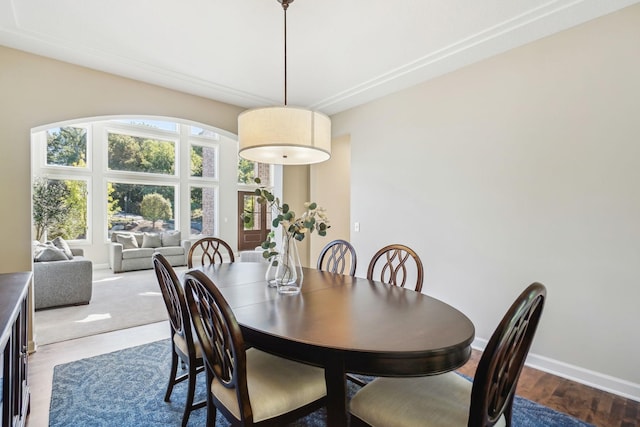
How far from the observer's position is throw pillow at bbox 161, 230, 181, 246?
763 centimetres

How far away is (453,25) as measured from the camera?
7.81 feet

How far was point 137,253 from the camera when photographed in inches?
270

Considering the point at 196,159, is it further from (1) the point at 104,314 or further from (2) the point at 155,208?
(1) the point at 104,314

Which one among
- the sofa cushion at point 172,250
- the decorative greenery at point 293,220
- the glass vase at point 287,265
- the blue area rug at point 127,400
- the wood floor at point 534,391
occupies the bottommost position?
the wood floor at point 534,391

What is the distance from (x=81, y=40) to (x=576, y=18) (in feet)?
12.4

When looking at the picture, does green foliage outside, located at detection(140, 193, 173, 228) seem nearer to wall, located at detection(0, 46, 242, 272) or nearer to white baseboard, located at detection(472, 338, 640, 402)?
wall, located at detection(0, 46, 242, 272)

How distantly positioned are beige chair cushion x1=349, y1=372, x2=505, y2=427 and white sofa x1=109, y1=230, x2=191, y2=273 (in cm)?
682

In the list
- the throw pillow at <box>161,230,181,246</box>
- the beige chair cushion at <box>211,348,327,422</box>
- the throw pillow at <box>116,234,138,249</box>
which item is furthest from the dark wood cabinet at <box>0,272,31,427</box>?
the throw pillow at <box>161,230,181,246</box>

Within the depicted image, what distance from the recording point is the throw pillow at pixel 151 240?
24.1ft

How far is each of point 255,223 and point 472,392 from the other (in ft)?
30.2

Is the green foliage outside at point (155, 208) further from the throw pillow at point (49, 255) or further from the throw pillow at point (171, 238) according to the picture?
the throw pillow at point (49, 255)

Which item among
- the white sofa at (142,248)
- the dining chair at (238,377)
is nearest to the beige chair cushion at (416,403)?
the dining chair at (238,377)

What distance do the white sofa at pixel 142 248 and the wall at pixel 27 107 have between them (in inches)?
168

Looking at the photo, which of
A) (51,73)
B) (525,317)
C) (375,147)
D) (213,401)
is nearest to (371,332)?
(525,317)
